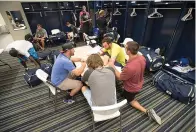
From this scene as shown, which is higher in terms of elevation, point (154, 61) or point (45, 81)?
point (45, 81)

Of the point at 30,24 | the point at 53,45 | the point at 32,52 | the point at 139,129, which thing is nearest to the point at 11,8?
the point at 30,24

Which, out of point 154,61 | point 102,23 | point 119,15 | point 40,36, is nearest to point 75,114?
point 154,61

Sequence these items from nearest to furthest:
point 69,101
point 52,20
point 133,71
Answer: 1. point 133,71
2. point 69,101
3. point 52,20

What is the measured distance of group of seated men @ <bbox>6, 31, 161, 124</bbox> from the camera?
1.41 m

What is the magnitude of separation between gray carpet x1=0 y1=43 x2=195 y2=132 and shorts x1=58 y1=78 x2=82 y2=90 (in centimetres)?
43

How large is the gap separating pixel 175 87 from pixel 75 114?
1.98 metres

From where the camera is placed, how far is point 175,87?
7.42 ft

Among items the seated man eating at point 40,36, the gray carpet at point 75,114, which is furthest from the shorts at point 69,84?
the seated man eating at point 40,36

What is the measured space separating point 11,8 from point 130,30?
5043mm

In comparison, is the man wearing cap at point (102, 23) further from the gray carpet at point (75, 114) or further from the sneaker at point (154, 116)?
the sneaker at point (154, 116)

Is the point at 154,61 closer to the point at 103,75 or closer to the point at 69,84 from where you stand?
the point at 103,75

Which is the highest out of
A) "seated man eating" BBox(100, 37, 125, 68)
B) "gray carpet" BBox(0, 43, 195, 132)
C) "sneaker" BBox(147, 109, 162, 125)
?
"seated man eating" BBox(100, 37, 125, 68)

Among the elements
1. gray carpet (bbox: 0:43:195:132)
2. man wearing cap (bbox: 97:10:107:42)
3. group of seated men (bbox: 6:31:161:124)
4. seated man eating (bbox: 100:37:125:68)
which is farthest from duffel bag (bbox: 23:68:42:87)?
man wearing cap (bbox: 97:10:107:42)

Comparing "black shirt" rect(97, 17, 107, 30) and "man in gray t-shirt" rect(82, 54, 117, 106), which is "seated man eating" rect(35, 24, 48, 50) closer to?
"black shirt" rect(97, 17, 107, 30)
